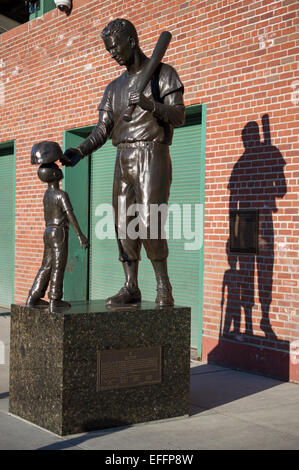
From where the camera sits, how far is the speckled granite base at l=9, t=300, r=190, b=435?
465 cm

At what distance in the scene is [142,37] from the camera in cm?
880

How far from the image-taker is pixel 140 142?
528cm

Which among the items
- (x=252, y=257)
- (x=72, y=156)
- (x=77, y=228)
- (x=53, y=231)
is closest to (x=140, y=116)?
(x=72, y=156)

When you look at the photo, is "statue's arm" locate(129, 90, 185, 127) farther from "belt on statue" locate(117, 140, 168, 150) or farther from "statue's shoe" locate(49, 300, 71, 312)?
"statue's shoe" locate(49, 300, 71, 312)

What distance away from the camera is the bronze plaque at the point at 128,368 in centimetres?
481

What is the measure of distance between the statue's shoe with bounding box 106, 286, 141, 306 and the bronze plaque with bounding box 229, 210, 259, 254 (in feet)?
6.71

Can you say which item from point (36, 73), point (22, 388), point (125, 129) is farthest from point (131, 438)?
point (36, 73)

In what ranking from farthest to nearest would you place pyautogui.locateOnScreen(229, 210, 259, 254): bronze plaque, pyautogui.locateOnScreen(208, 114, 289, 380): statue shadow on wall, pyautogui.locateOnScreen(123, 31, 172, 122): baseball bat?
pyautogui.locateOnScreen(229, 210, 259, 254): bronze plaque < pyautogui.locateOnScreen(208, 114, 289, 380): statue shadow on wall < pyautogui.locateOnScreen(123, 31, 172, 122): baseball bat

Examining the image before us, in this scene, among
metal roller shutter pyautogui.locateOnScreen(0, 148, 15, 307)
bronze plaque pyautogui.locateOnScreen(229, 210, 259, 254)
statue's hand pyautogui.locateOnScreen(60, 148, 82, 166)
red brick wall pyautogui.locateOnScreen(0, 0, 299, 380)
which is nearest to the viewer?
statue's hand pyautogui.locateOnScreen(60, 148, 82, 166)

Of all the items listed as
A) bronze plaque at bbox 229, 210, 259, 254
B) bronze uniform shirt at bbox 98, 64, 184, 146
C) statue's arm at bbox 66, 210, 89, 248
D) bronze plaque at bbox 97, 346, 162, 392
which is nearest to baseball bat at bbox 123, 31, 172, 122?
bronze uniform shirt at bbox 98, 64, 184, 146

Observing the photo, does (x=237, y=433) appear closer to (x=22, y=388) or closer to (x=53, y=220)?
(x=22, y=388)

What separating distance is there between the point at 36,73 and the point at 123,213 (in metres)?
6.62

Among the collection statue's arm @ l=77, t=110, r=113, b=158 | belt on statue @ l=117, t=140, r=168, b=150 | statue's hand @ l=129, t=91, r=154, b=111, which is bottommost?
belt on statue @ l=117, t=140, r=168, b=150

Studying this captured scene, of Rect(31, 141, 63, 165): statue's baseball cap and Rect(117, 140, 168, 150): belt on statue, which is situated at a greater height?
Rect(117, 140, 168, 150): belt on statue
